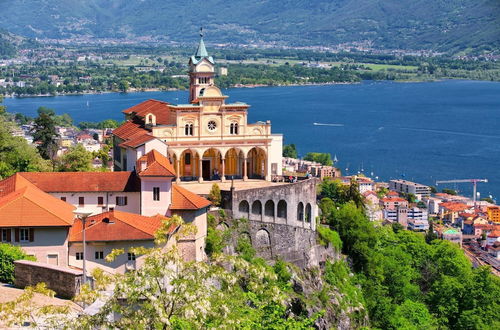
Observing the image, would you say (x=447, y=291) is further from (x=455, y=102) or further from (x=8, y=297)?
(x=455, y=102)

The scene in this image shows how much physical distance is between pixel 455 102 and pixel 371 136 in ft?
196

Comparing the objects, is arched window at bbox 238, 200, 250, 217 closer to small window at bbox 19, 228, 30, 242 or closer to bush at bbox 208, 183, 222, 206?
bush at bbox 208, 183, 222, 206

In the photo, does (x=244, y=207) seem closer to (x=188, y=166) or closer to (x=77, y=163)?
(x=188, y=166)

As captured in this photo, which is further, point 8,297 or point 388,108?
point 388,108

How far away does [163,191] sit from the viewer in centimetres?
2966

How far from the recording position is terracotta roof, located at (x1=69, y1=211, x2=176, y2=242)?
26.1 metres

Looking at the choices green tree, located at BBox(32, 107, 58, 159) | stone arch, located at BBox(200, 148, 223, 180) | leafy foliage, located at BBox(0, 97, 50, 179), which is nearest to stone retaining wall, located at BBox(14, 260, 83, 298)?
leafy foliage, located at BBox(0, 97, 50, 179)

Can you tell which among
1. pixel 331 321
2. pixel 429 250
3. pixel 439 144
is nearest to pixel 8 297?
pixel 331 321

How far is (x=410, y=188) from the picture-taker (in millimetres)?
103938

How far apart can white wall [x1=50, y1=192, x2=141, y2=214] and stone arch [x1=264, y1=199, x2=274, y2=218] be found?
235 inches

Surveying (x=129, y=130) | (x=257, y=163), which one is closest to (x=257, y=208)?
(x=257, y=163)

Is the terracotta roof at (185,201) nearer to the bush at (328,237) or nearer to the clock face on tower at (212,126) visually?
the bush at (328,237)

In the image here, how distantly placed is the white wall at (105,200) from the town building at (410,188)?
76.3m

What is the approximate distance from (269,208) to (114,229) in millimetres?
9572
